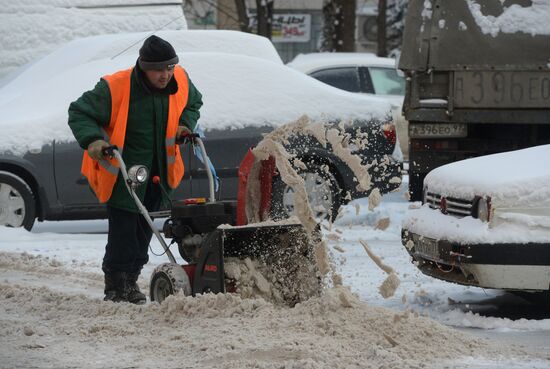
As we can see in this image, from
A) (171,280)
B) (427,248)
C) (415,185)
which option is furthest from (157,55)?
(415,185)

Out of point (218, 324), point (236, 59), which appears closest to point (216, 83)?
point (236, 59)

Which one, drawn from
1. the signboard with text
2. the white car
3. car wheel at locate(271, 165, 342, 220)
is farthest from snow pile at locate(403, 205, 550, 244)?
the signboard with text

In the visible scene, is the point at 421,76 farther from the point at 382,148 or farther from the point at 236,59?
the point at 236,59

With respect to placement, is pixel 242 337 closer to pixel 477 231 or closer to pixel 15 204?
pixel 477 231

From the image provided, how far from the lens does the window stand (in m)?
18.3

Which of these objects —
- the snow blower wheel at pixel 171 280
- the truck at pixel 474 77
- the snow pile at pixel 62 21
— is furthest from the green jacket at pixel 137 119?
the snow pile at pixel 62 21

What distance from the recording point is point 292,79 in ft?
41.8

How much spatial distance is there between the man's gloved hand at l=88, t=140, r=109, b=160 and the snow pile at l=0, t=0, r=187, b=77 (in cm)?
934

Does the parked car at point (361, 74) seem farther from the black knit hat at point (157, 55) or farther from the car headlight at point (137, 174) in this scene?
the car headlight at point (137, 174)

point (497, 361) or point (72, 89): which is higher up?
point (72, 89)

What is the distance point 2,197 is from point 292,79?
303 centimetres

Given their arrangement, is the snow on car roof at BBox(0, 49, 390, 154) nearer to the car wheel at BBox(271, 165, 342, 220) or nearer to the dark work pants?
the car wheel at BBox(271, 165, 342, 220)

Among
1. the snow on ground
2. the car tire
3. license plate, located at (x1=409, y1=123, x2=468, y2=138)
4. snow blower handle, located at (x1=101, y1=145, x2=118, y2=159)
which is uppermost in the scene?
snow blower handle, located at (x1=101, y1=145, x2=118, y2=159)

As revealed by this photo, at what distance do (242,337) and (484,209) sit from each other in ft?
6.53
